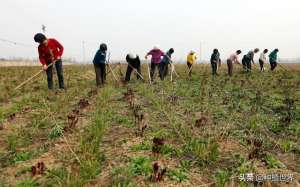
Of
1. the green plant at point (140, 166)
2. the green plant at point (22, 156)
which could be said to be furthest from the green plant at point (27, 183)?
the green plant at point (140, 166)

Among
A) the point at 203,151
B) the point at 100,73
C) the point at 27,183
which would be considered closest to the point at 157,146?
the point at 203,151

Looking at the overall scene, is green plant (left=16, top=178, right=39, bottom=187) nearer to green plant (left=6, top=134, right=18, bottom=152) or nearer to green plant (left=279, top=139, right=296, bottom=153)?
green plant (left=6, top=134, right=18, bottom=152)

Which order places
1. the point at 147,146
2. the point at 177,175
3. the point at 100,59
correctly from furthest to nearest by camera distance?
1. the point at 100,59
2. the point at 147,146
3. the point at 177,175

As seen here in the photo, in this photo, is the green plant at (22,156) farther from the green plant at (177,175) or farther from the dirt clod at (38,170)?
the green plant at (177,175)

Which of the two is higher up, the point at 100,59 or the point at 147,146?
the point at 100,59

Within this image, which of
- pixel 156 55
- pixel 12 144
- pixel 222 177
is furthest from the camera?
pixel 156 55

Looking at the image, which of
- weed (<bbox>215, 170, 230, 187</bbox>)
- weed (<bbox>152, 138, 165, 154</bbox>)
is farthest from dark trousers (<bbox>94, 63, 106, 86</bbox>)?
weed (<bbox>215, 170, 230, 187</bbox>)

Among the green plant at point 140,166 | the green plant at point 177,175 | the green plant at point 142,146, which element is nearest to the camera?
the green plant at point 177,175

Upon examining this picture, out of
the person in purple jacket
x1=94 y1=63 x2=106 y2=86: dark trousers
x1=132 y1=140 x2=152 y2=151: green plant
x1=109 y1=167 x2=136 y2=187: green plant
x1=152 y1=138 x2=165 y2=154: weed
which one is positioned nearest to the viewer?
x1=109 y1=167 x2=136 y2=187: green plant

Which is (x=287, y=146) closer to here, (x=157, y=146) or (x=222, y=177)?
(x=222, y=177)

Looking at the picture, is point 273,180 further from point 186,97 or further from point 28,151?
point 186,97

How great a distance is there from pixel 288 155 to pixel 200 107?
384 cm

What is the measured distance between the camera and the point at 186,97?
37.6 ft

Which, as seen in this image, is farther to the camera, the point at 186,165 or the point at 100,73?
the point at 100,73
